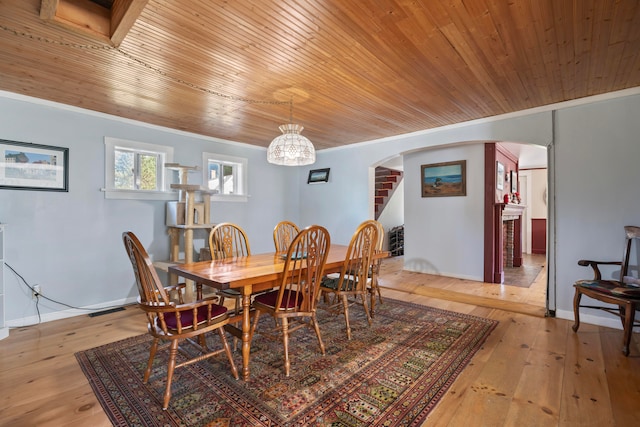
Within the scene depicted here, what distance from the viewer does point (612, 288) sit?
2.36 meters

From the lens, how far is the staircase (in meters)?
6.82

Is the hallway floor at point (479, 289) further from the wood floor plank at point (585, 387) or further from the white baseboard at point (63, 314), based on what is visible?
the white baseboard at point (63, 314)

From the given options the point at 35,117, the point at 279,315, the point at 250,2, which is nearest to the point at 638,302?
the point at 279,315

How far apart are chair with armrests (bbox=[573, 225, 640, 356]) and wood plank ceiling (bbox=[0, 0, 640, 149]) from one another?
1.46 meters

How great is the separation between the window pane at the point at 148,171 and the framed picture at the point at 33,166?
29.8 inches

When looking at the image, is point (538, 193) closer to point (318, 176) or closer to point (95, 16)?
point (318, 176)

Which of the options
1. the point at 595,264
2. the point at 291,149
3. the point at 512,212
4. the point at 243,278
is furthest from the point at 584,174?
the point at 243,278

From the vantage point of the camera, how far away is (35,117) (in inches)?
115

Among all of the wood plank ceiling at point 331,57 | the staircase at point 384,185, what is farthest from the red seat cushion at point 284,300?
the staircase at point 384,185

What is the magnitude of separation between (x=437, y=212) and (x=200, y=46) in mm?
4099

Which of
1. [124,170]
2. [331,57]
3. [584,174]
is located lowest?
[584,174]

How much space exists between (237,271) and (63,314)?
8.01 ft

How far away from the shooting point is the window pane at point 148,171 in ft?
12.3

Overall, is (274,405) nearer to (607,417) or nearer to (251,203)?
(607,417)
